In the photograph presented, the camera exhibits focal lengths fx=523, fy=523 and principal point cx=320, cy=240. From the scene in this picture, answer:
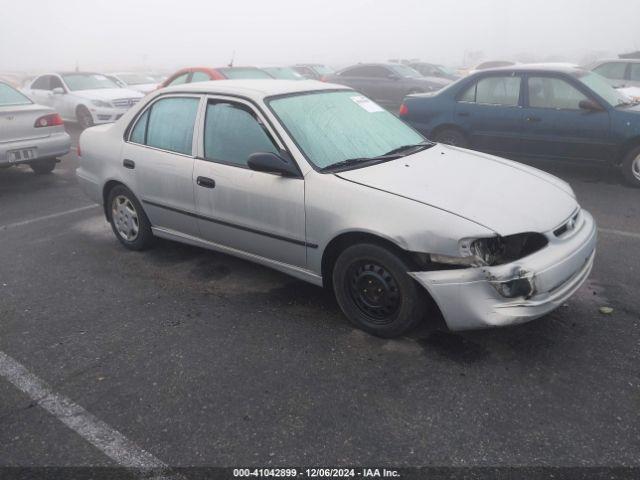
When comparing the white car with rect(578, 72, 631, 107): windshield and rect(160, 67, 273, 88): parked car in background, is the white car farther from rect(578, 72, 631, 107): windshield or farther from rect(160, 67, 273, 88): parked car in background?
rect(578, 72, 631, 107): windshield

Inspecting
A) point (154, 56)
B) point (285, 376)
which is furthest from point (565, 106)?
point (154, 56)

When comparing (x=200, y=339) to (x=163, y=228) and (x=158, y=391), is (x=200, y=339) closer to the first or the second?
(x=158, y=391)

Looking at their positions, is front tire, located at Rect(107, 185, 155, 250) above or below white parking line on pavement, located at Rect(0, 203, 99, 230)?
above

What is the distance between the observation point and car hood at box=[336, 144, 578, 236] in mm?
3066

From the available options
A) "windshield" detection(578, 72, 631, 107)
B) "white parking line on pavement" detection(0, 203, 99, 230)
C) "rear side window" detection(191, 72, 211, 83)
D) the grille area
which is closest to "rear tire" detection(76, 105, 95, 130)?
the grille area

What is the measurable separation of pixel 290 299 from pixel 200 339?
805mm

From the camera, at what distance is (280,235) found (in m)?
3.69

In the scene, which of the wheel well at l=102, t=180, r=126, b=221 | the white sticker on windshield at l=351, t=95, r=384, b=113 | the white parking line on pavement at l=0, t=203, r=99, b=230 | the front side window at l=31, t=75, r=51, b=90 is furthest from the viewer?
the front side window at l=31, t=75, r=51, b=90

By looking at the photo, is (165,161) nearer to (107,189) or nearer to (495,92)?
(107,189)

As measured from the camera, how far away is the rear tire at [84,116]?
40.3ft

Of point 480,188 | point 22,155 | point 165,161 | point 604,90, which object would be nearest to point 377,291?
point 480,188

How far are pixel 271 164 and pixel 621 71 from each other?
11.4m

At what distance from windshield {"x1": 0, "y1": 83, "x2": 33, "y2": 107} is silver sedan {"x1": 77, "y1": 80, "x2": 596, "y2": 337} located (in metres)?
3.96

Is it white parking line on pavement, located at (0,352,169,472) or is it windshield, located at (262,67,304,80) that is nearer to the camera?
white parking line on pavement, located at (0,352,169,472)
